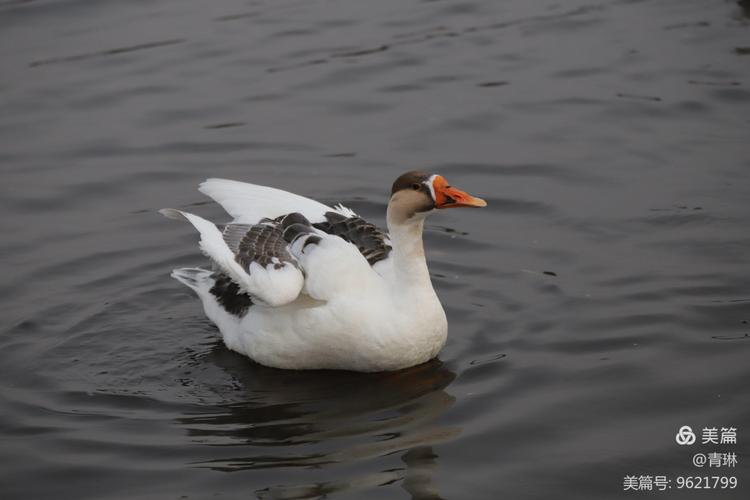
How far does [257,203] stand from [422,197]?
1799 mm

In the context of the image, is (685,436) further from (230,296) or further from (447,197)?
(230,296)

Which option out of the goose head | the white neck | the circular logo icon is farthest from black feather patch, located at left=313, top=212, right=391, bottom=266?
the circular logo icon

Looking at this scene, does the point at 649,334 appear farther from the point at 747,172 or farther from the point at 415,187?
the point at 747,172

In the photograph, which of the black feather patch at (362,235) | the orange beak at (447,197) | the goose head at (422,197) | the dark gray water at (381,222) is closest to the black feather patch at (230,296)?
the dark gray water at (381,222)

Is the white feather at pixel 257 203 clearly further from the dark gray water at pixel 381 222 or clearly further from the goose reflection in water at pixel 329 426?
the goose reflection in water at pixel 329 426

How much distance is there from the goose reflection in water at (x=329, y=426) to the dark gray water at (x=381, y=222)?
19 millimetres

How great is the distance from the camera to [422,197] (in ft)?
23.7

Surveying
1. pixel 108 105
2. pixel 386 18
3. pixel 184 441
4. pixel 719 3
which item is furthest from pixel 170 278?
pixel 719 3

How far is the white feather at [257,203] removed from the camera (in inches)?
331

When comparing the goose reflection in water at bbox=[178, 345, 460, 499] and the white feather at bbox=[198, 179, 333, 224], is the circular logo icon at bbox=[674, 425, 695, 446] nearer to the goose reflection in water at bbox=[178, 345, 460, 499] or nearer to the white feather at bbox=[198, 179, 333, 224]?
the goose reflection in water at bbox=[178, 345, 460, 499]

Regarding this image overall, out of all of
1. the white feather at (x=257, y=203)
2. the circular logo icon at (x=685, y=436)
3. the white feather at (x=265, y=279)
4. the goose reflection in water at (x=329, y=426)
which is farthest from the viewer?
the white feather at (x=257, y=203)

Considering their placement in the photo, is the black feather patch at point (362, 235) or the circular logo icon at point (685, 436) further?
the black feather patch at point (362, 235)

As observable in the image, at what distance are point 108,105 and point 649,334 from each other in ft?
24.8

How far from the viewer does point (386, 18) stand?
587 inches
